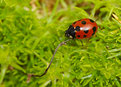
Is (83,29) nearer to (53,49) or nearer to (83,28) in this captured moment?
(83,28)

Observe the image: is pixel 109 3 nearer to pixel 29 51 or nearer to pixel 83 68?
pixel 83 68

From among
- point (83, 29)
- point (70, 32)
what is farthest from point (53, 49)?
point (83, 29)

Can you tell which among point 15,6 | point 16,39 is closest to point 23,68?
point 16,39

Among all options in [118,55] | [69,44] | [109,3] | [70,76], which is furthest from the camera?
[109,3]

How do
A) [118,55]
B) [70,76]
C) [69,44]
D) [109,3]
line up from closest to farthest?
[118,55], [70,76], [69,44], [109,3]
